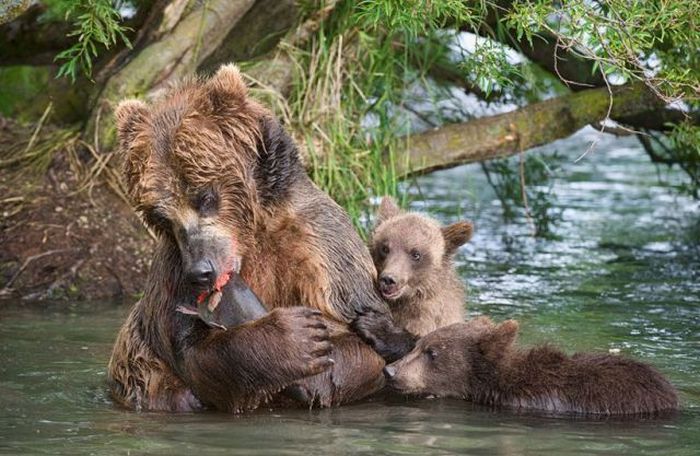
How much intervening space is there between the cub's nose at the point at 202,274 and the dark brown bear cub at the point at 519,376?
4.49 ft

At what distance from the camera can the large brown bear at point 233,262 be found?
784 cm

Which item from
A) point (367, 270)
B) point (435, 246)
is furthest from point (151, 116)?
point (435, 246)

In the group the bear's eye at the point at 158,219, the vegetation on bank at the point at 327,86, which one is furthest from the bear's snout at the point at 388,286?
the vegetation on bank at the point at 327,86

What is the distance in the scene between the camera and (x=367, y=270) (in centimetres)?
874

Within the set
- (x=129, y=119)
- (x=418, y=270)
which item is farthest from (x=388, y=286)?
(x=129, y=119)

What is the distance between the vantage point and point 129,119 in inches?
321

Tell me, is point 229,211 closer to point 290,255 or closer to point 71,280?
point 290,255

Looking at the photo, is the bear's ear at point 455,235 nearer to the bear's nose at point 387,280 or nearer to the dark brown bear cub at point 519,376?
the bear's nose at point 387,280

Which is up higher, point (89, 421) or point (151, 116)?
point (151, 116)

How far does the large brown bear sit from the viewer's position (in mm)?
7840

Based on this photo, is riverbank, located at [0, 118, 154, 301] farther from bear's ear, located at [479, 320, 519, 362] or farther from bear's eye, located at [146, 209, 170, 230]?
bear's ear, located at [479, 320, 519, 362]

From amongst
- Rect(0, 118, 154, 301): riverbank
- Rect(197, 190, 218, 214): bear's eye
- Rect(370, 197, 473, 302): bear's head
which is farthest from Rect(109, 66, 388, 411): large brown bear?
Rect(0, 118, 154, 301): riverbank

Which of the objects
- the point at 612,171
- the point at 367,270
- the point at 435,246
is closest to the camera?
the point at 367,270

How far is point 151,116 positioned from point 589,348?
12.9 feet
